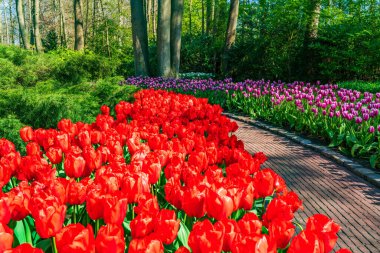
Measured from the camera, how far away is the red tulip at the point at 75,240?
1.22 metres

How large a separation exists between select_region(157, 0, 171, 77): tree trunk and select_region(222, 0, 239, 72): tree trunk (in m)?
3.36

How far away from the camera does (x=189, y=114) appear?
205 inches

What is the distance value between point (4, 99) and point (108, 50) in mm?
22704

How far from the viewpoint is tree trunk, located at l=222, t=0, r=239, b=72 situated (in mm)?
17812

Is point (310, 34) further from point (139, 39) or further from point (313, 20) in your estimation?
point (139, 39)

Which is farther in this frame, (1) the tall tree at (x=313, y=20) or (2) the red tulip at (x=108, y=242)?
(1) the tall tree at (x=313, y=20)

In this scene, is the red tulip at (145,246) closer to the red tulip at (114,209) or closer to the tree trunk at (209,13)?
the red tulip at (114,209)

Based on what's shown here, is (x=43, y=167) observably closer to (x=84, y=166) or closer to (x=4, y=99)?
(x=84, y=166)

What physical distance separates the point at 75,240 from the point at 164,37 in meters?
15.2

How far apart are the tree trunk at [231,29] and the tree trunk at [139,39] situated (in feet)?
12.4

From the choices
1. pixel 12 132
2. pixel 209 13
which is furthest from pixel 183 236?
pixel 209 13

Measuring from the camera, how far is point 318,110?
8.31 meters

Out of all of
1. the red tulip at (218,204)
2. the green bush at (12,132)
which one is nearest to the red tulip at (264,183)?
the red tulip at (218,204)

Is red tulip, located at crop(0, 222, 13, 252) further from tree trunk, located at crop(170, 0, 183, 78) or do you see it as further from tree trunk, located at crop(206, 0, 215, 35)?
tree trunk, located at crop(206, 0, 215, 35)
